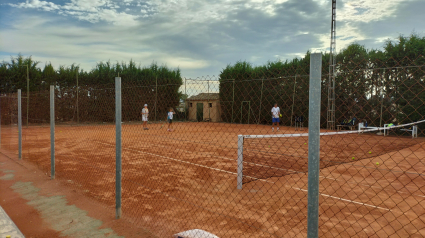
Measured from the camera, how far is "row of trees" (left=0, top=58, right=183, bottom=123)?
1360 centimetres

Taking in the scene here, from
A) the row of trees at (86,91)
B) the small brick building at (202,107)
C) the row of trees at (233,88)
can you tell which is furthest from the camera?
the row of trees at (86,91)

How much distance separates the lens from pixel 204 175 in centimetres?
651

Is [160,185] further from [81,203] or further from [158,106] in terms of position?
[158,106]

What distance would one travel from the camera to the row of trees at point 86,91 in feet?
44.6

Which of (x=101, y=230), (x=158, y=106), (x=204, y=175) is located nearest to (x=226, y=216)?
(x=101, y=230)

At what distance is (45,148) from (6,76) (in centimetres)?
1345

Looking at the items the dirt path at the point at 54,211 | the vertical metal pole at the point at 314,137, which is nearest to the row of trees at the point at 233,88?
the vertical metal pole at the point at 314,137

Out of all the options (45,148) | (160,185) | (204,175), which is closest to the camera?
(160,185)

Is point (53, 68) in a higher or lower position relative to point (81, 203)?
higher

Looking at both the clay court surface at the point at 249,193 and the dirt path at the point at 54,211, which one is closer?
the dirt path at the point at 54,211

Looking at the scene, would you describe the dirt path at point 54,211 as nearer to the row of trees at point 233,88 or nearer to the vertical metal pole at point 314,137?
the row of trees at point 233,88

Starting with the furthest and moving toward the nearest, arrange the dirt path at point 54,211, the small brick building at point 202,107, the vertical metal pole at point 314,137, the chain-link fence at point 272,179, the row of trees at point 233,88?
the small brick building at point 202,107 → the row of trees at point 233,88 → the dirt path at point 54,211 → the chain-link fence at point 272,179 → the vertical metal pole at point 314,137

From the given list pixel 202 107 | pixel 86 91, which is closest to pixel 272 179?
pixel 202 107

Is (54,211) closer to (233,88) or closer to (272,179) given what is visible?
(233,88)
